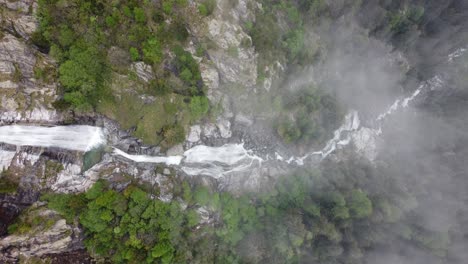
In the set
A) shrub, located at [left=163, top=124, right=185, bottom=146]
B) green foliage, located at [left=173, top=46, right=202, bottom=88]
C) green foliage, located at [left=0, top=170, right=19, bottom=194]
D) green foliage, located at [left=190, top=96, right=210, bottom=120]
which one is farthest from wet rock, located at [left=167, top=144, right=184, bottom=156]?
green foliage, located at [left=0, top=170, right=19, bottom=194]

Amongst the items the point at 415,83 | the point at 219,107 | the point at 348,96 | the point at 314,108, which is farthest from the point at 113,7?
the point at 415,83

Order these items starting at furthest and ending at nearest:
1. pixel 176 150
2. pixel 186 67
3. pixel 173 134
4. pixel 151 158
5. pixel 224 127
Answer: pixel 224 127, pixel 176 150, pixel 151 158, pixel 173 134, pixel 186 67

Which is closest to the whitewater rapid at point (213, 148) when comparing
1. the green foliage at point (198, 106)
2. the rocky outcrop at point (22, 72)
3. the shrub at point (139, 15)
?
the rocky outcrop at point (22, 72)

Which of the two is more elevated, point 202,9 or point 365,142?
point 202,9

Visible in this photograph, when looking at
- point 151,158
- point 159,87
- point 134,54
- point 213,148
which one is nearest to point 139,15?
point 134,54

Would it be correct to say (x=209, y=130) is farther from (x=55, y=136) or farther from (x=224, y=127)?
(x=55, y=136)

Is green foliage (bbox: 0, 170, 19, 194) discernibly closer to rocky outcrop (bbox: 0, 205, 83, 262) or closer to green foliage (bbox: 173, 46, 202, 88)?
rocky outcrop (bbox: 0, 205, 83, 262)

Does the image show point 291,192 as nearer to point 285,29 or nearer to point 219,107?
point 219,107
